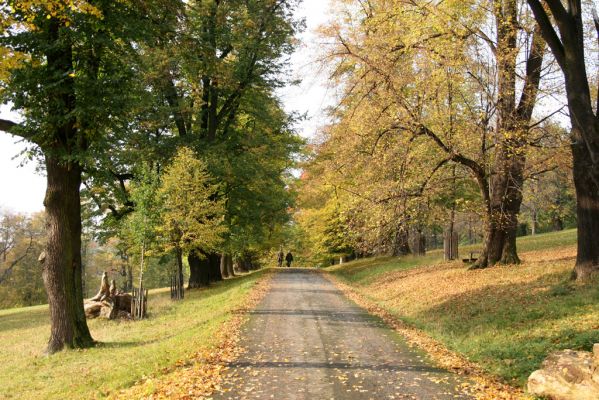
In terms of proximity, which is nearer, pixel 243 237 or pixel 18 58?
pixel 18 58

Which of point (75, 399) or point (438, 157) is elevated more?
point (438, 157)

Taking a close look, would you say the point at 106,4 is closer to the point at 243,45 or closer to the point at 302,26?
the point at 243,45

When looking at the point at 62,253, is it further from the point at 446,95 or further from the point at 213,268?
the point at 213,268

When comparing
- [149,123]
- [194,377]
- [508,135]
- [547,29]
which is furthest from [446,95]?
[149,123]

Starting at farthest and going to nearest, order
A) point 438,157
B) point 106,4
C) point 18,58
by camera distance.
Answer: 1. point 438,157
2. point 106,4
3. point 18,58

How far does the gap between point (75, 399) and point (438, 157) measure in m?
14.3

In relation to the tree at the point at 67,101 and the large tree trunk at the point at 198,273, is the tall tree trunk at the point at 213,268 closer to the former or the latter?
the large tree trunk at the point at 198,273

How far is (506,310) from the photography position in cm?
1162

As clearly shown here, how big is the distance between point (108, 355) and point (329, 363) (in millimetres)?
5970

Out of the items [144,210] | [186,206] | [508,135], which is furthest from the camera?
[186,206]

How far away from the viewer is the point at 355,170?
66.9 ft

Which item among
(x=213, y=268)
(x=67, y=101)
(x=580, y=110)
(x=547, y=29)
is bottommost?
(x=213, y=268)

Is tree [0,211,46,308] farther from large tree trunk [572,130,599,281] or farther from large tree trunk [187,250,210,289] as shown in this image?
large tree trunk [572,130,599,281]

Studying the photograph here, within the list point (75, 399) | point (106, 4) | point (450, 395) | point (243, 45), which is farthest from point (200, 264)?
point (450, 395)
